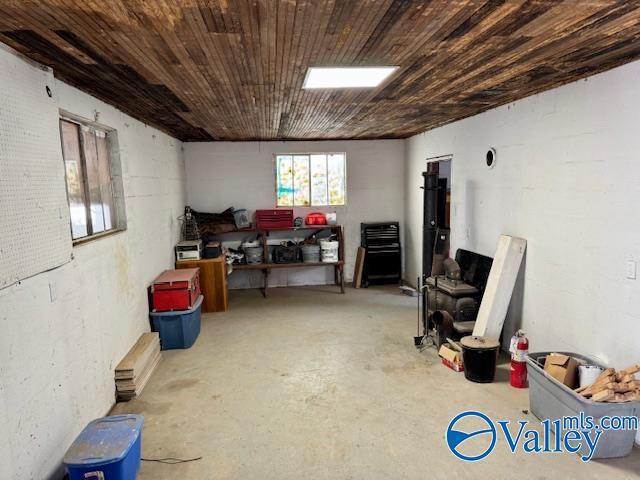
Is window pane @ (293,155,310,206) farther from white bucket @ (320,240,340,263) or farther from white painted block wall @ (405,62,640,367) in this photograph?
white painted block wall @ (405,62,640,367)

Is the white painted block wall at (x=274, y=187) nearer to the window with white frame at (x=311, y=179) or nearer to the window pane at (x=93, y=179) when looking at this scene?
the window with white frame at (x=311, y=179)

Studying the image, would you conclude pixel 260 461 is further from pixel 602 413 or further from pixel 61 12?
pixel 61 12

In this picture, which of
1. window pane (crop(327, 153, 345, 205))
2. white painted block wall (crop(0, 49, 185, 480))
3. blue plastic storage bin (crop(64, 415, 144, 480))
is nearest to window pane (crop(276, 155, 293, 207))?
window pane (crop(327, 153, 345, 205))

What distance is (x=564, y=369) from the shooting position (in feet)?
9.23

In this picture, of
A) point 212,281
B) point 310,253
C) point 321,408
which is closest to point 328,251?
point 310,253

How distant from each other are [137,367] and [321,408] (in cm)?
157

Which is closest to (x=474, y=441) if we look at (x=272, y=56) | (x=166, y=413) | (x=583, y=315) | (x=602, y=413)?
(x=602, y=413)

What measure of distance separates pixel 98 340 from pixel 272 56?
7.62 ft

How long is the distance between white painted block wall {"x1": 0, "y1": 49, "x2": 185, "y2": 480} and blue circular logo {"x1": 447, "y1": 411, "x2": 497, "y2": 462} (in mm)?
2369

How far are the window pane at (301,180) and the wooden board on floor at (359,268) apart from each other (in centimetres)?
123

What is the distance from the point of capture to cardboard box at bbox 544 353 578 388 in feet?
9.22

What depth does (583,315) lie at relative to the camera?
10.2 ft

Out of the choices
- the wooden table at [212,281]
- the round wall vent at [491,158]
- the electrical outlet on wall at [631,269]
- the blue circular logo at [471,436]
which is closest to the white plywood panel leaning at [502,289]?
the round wall vent at [491,158]

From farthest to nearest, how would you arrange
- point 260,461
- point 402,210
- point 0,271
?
point 402,210 < point 260,461 < point 0,271
